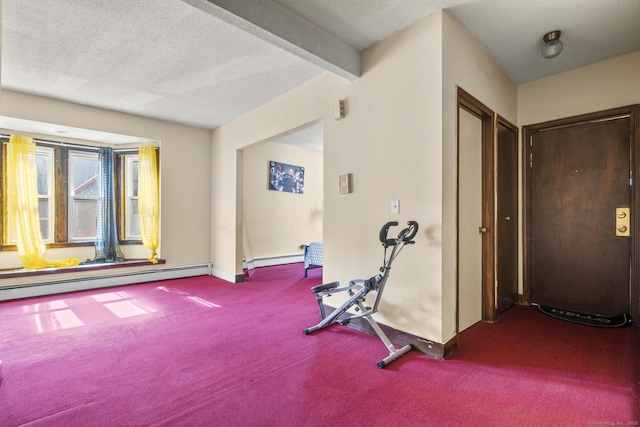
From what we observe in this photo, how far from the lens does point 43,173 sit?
4832mm

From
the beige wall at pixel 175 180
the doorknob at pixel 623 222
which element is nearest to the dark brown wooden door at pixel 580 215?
the doorknob at pixel 623 222

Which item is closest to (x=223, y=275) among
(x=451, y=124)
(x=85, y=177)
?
(x=85, y=177)

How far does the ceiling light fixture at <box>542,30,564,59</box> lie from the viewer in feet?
8.69

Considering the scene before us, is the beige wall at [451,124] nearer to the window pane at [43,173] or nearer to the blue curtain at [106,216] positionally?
the blue curtain at [106,216]

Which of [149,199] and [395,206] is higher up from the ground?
[149,199]

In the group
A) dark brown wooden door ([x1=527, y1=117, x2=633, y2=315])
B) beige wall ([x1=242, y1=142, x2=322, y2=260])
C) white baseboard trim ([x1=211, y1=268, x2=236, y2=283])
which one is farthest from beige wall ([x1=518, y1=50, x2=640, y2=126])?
white baseboard trim ([x1=211, y1=268, x2=236, y2=283])

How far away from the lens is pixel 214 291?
14.7 feet

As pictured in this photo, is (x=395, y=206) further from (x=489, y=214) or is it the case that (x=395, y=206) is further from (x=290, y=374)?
(x=290, y=374)

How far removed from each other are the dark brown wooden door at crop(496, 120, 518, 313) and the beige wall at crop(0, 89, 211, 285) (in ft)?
15.6

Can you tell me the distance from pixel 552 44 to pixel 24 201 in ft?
21.8

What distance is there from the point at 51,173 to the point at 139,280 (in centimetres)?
219

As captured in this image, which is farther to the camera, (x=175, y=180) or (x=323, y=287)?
(x=175, y=180)

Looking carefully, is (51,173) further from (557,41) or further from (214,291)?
(557,41)

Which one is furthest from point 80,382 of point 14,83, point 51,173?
point 51,173
